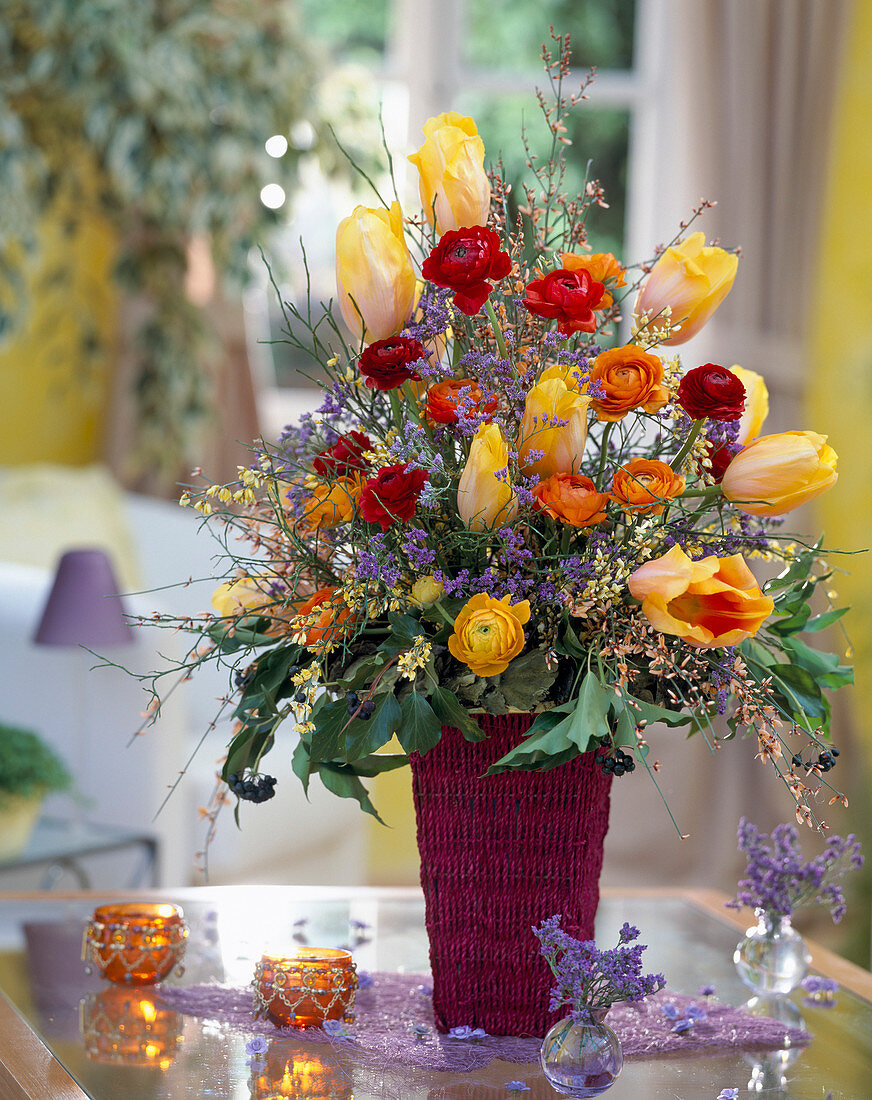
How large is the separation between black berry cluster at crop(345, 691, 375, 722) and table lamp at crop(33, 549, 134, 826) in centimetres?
133

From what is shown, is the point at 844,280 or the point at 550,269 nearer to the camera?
the point at 550,269

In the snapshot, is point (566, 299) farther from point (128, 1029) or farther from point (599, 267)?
point (128, 1029)

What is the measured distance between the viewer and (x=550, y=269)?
3.15 feet

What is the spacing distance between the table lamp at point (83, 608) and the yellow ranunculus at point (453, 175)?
1.36m

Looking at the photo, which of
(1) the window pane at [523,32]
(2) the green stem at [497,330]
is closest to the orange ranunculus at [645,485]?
(2) the green stem at [497,330]

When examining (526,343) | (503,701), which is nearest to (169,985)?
(503,701)

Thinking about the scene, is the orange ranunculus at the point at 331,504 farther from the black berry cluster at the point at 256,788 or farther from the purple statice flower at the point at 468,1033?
the purple statice flower at the point at 468,1033

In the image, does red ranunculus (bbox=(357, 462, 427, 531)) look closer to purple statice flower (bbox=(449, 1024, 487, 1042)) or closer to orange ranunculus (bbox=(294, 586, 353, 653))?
orange ranunculus (bbox=(294, 586, 353, 653))

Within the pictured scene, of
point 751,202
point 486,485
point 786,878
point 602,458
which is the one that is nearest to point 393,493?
point 486,485

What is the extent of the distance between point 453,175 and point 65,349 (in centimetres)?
310

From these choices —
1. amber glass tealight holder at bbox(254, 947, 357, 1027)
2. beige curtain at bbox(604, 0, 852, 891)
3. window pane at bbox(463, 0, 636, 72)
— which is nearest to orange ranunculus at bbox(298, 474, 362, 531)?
amber glass tealight holder at bbox(254, 947, 357, 1027)

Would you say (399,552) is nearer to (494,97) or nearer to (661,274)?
(661,274)

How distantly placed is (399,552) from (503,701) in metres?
0.12

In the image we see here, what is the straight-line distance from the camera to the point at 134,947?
103cm
